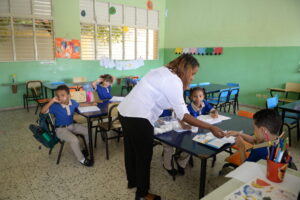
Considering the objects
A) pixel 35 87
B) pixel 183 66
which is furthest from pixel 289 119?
pixel 35 87

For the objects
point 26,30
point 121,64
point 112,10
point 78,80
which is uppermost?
point 112,10

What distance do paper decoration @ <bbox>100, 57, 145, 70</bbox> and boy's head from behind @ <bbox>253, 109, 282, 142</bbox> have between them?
6181 millimetres

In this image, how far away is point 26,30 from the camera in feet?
18.9

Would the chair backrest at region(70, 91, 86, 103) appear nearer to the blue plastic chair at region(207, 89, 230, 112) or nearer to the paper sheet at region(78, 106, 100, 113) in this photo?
the paper sheet at region(78, 106, 100, 113)

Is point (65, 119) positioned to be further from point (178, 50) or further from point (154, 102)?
point (178, 50)

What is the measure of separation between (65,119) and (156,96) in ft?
5.58

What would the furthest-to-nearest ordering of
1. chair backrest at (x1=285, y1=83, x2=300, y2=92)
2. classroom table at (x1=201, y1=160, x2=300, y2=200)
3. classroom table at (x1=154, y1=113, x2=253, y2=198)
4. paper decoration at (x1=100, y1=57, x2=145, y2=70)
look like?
1. paper decoration at (x1=100, y1=57, x2=145, y2=70)
2. chair backrest at (x1=285, y1=83, x2=300, y2=92)
3. classroom table at (x1=154, y1=113, x2=253, y2=198)
4. classroom table at (x1=201, y1=160, x2=300, y2=200)

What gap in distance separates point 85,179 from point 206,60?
19.3 feet

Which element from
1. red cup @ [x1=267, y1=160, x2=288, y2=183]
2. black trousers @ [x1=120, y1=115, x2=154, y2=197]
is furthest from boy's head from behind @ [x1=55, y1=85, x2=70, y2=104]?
red cup @ [x1=267, y1=160, x2=288, y2=183]

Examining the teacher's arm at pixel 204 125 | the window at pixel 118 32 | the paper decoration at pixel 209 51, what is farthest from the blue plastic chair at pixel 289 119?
the window at pixel 118 32

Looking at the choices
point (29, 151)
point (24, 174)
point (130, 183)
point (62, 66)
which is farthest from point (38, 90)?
point (130, 183)

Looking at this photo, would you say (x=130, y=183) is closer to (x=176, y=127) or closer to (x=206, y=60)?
(x=176, y=127)

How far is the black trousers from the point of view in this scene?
177cm

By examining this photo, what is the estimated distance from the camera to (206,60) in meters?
7.29
